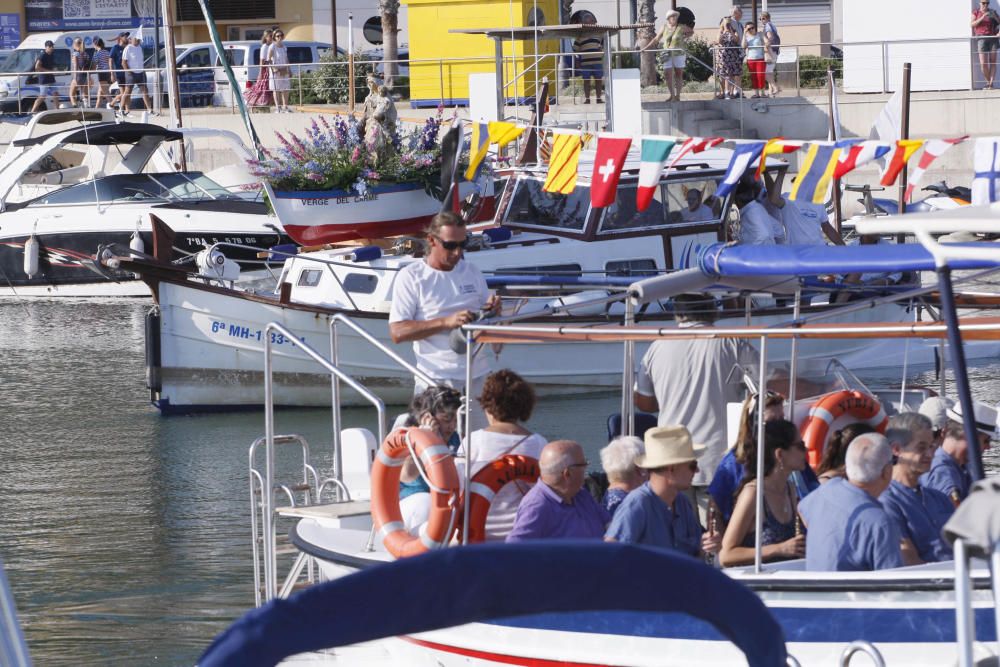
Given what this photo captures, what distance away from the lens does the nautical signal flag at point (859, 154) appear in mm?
10680

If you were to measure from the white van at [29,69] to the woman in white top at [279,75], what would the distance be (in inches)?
163

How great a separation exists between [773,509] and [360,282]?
29.1 feet

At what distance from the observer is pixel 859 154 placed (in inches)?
428

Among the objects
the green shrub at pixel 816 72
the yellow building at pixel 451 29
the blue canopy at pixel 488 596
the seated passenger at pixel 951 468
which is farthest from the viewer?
the yellow building at pixel 451 29

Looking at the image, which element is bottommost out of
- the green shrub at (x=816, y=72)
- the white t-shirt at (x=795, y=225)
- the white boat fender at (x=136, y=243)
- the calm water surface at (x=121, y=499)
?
the calm water surface at (x=121, y=499)

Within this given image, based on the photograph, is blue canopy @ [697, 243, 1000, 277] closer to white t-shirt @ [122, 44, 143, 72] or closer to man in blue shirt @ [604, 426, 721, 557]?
man in blue shirt @ [604, 426, 721, 557]

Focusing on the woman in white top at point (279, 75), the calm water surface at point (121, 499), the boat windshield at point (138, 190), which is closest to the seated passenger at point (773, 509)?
the calm water surface at point (121, 499)

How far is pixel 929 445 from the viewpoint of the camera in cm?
670

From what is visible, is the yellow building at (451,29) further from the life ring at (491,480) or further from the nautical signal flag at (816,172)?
the life ring at (491,480)

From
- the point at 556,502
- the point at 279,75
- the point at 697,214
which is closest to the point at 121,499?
the point at 697,214

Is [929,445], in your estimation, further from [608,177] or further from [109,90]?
[109,90]

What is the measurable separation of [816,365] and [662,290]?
2.41 m

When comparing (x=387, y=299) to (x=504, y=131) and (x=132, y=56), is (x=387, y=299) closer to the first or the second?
(x=504, y=131)

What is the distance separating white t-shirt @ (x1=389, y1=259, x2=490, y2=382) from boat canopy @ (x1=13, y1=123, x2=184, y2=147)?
599 inches
